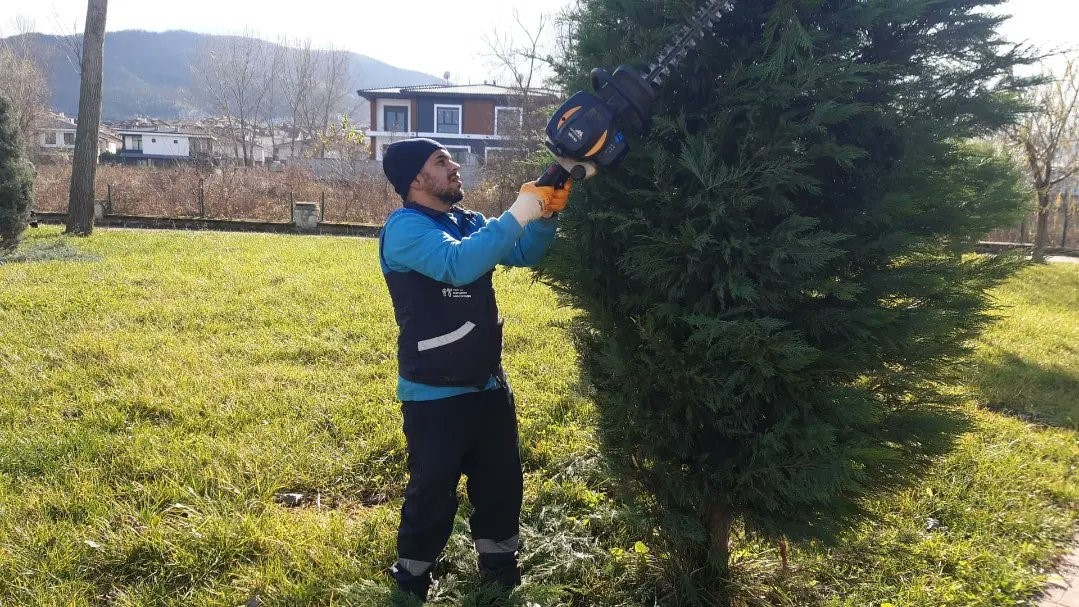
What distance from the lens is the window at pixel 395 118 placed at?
45031mm

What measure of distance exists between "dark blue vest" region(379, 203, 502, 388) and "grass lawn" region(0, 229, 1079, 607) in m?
0.58

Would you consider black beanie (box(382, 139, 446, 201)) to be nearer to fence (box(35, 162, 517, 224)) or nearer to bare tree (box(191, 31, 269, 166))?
fence (box(35, 162, 517, 224))

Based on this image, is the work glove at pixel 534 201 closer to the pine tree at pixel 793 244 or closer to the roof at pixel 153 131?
the pine tree at pixel 793 244

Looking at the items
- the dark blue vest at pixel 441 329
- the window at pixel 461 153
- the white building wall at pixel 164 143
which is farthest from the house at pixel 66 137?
the dark blue vest at pixel 441 329

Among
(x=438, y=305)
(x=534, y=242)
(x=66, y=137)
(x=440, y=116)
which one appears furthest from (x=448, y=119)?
(x=66, y=137)

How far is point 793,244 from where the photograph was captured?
79.2 inches

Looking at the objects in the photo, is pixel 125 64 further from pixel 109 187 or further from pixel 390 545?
pixel 390 545

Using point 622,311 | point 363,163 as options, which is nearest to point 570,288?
point 622,311

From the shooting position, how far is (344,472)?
153 inches

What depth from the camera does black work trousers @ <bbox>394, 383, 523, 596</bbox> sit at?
8.31ft

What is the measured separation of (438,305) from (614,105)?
1016 millimetres

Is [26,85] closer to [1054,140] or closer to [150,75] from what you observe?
[1054,140]

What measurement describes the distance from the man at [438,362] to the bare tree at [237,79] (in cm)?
5010

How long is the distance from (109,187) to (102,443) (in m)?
18.8
